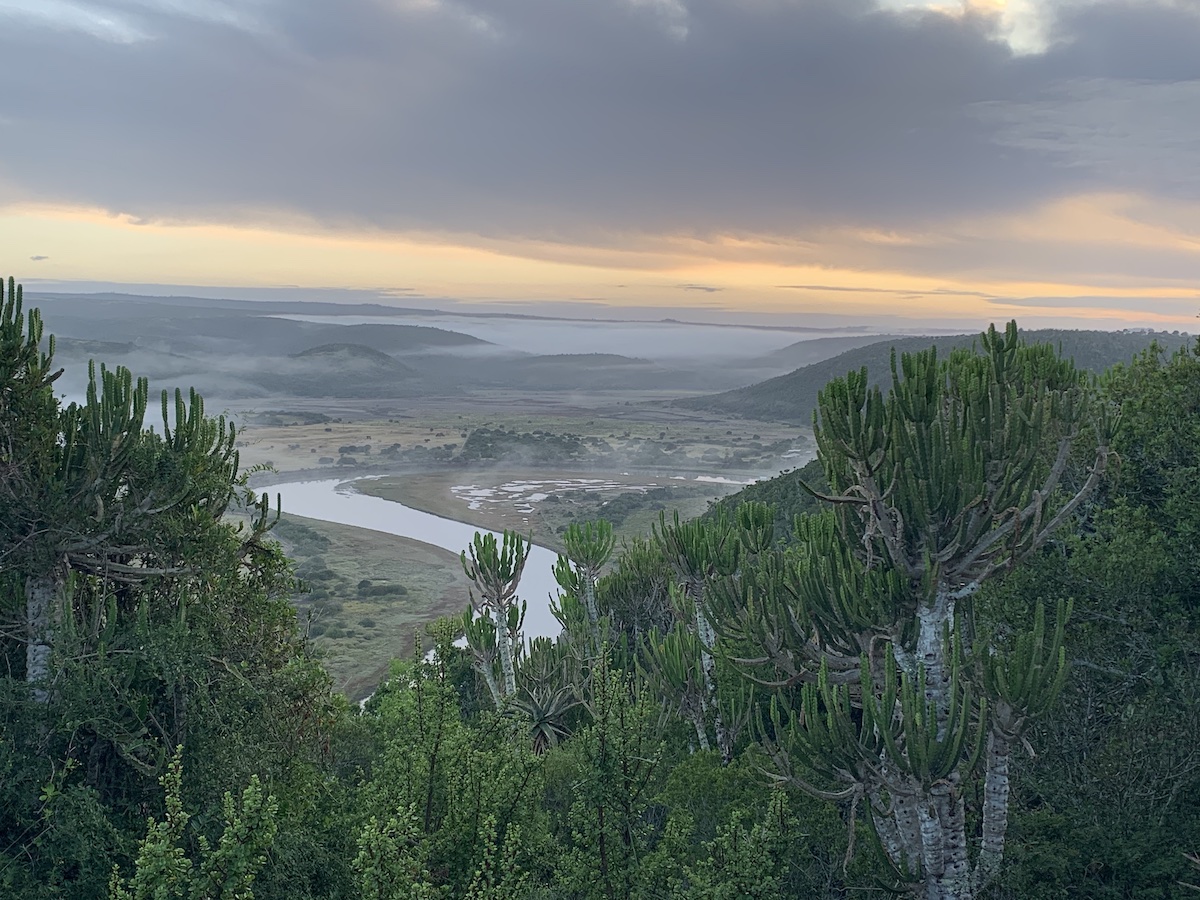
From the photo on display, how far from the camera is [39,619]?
43.0 ft

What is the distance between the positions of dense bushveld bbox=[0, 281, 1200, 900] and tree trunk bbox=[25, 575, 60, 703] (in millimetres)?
46

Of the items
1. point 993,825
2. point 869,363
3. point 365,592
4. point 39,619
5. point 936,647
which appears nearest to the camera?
point 936,647

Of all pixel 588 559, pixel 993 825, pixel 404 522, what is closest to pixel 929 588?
pixel 993 825

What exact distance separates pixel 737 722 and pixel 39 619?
12.1 m

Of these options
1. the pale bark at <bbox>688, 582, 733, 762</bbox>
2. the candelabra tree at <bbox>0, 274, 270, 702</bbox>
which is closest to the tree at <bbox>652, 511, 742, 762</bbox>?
the pale bark at <bbox>688, 582, 733, 762</bbox>

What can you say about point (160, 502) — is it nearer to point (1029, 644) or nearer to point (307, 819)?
point (307, 819)

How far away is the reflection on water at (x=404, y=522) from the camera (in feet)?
167

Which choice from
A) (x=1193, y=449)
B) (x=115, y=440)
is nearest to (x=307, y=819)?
(x=115, y=440)

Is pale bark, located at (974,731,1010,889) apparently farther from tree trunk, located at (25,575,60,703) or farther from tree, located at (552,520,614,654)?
tree, located at (552,520,614,654)

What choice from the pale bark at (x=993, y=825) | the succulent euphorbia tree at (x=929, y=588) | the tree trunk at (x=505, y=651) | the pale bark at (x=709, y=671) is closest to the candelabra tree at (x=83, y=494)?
the tree trunk at (x=505, y=651)

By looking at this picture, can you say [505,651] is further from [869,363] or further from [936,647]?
[869,363]

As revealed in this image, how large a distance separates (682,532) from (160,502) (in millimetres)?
10365

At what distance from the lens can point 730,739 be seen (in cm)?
1788

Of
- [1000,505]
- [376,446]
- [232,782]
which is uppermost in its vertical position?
[1000,505]
